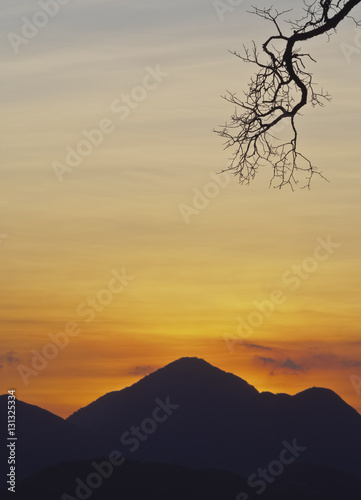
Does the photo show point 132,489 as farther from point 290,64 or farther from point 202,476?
point 290,64

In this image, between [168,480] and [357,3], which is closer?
[357,3]

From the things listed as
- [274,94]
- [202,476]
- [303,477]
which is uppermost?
[274,94]

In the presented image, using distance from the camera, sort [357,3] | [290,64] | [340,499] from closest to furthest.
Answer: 1. [357,3]
2. [290,64]
3. [340,499]

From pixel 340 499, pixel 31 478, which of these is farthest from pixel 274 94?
pixel 340 499

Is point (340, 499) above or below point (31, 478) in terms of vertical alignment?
below

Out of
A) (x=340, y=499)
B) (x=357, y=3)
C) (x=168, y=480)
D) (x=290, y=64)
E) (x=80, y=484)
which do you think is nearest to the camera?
(x=357, y=3)

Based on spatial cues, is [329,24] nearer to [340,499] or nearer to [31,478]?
[31,478]

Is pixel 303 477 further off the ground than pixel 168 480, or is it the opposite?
pixel 168 480

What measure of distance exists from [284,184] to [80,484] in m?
112

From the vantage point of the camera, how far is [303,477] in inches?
6678

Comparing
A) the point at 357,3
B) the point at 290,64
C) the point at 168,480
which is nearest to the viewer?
the point at 357,3

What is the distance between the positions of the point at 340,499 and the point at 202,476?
44.0 meters

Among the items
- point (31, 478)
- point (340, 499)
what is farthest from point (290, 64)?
point (340, 499)

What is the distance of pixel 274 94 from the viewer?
40.1 ft
